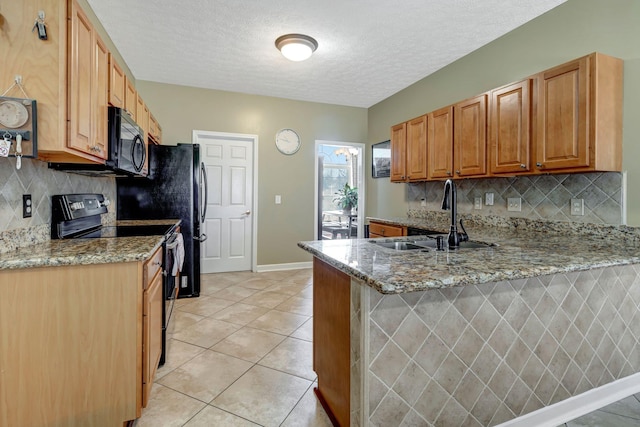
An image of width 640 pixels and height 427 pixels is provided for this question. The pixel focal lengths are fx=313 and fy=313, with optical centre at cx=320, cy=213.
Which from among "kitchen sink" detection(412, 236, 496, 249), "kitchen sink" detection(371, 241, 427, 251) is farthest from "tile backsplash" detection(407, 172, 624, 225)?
"kitchen sink" detection(371, 241, 427, 251)

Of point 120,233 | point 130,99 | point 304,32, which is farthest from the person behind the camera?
point 304,32

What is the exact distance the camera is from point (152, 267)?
174 cm

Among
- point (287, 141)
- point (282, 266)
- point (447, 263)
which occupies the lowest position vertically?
point (282, 266)

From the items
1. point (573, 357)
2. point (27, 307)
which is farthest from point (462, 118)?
point (27, 307)

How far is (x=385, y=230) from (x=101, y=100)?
2.87 meters

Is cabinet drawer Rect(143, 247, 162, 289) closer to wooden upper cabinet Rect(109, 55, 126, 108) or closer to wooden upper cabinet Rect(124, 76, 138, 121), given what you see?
wooden upper cabinet Rect(109, 55, 126, 108)

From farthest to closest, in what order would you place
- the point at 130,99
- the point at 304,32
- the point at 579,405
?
the point at 304,32 → the point at 130,99 → the point at 579,405

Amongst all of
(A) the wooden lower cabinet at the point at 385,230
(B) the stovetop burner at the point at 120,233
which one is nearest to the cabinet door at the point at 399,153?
(A) the wooden lower cabinet at the point at 385,230

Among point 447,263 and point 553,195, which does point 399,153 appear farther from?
point 447,263

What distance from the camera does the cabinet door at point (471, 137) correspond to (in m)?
2.72

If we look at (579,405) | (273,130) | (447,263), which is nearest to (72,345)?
(447,263)

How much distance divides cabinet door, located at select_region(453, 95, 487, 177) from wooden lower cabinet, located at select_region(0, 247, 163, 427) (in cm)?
269

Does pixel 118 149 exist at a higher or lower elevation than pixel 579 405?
higher

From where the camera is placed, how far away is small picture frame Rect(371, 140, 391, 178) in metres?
4.72
